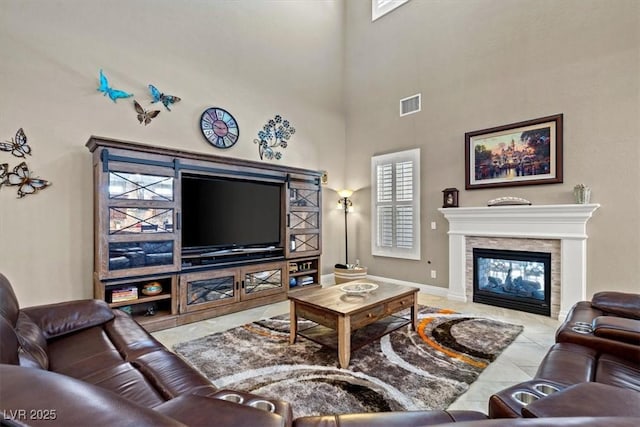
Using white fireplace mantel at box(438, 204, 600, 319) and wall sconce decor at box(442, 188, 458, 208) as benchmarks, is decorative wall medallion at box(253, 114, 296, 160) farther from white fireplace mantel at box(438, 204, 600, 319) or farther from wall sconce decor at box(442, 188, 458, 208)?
white fireplace mantel at box(438, 204, 600, 319)

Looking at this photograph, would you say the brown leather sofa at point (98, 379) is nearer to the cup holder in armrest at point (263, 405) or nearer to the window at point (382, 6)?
the cup holder in armrest at point (263, 405)

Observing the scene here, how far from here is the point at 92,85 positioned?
3.33m

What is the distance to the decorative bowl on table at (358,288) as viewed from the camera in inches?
115

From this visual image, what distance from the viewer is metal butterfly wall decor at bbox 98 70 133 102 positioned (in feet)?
11.0

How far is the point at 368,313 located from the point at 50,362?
2.12 metres

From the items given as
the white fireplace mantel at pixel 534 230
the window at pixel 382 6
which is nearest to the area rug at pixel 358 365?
the white fireplace mantel at pixel 534 230

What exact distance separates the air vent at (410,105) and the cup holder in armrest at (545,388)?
4505 millimetres

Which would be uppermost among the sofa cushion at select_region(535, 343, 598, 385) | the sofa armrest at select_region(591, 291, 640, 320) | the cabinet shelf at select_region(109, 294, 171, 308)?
the sofa armrest at select_region(591, 291, 640, 320)

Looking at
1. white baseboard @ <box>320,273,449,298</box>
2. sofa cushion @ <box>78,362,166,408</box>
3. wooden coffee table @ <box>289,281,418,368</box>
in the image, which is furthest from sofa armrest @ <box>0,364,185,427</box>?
white baseboard @ <box>320,273,449,298</box>

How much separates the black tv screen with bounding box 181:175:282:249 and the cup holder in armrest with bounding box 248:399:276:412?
2.80 meters

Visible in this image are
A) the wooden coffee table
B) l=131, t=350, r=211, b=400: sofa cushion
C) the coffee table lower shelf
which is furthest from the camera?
the coffee table lower shelf

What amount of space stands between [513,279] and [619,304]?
79.9 inches

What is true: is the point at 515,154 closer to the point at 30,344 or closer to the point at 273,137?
the point at 273,137

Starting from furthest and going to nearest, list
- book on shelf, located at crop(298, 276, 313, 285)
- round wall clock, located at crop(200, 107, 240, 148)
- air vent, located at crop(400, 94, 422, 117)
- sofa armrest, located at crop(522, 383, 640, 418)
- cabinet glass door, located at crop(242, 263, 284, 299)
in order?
1. air vent, located at crop(400, 94, 422, 117)
2. book on shelf, located at crop(298, 276, 313, 285)
3. round wall clock, located at crop(200, 107, 240, 148)
4. cabinet glass door, located at crop(242, 263, 284, 299)
5. sofa armrest, located at crop(522, 383, 640, 418)
